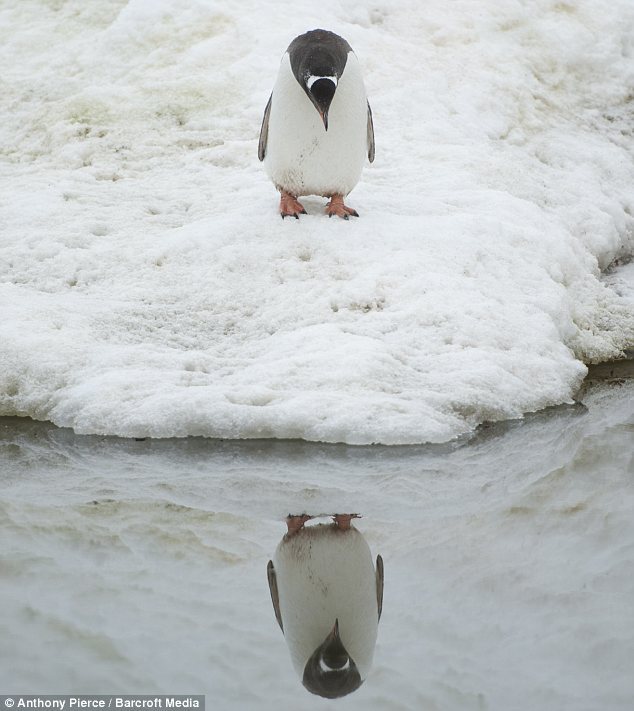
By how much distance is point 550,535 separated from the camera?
10.3 feet

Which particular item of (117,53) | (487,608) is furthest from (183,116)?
(487,608)

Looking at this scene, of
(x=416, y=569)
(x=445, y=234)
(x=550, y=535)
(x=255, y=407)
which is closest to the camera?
(x=416, y=569)

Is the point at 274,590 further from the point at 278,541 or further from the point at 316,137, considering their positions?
the point at 316,137

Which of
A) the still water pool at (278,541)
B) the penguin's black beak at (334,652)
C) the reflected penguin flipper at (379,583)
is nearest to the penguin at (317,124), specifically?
the still water pool at (278,541)

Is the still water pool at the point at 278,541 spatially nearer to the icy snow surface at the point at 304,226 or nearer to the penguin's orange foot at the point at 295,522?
the penguin's orange foot at the point at 295,522

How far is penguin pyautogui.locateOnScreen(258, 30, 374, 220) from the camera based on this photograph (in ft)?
16.8

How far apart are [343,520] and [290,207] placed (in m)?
2.84

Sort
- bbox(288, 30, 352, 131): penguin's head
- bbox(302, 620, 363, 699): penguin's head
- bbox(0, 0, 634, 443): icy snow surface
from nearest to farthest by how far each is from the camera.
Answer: bbox(302, 620, 363, 699): penguin's head → bbox(0, 0, 634, 443): icy snow surface → bbox(288, 30, 352, 131): penguin's head

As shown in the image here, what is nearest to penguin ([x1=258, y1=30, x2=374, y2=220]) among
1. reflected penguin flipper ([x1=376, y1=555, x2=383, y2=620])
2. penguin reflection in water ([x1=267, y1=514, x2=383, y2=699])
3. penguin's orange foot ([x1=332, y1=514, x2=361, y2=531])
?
penguin's orange foot ([x1=332, y1=514, x2=361, y2=531])

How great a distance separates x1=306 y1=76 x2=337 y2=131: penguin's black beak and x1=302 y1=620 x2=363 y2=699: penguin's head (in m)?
3.24

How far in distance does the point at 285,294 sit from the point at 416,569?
8.14 feet

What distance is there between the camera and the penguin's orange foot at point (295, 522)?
3254 millimetres

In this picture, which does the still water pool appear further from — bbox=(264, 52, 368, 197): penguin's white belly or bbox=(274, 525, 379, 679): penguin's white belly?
bbox=(264, 52, 368, 197): penguin's white belly

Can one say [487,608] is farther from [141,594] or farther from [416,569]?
[141,594]
